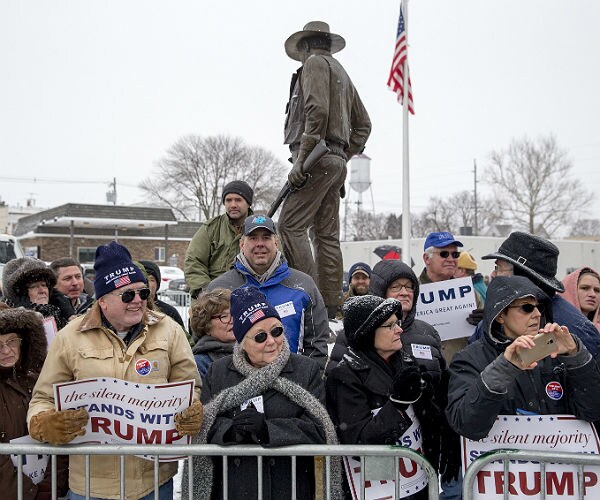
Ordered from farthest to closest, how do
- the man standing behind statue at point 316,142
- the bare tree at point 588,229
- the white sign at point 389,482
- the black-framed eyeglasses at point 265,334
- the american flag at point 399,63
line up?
the bare tree at point 588,229
the american flag at point 399,63
the man standing behind statue at point 316,142
the black-framed eyeglasses at point 265,334
the white sign at point 389,482

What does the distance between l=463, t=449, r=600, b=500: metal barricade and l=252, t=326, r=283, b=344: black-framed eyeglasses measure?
3.56 feet

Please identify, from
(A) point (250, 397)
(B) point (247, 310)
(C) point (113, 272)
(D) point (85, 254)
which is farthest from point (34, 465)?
(D) point (85, 254)

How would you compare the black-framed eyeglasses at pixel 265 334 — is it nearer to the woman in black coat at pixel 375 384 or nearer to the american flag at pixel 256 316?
the american flag at pixel 256 316

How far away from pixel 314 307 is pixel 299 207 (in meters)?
1.69

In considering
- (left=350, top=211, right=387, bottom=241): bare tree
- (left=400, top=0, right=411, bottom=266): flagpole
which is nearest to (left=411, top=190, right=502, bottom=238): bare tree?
(left=350, top=211, right=387, bottom=241): bare tree

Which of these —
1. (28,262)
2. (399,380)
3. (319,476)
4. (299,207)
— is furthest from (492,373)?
(28,262)

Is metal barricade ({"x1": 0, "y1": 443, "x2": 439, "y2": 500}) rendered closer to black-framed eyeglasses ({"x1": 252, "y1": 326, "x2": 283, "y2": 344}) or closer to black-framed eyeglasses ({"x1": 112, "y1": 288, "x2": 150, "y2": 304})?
black-framed eyeglasses ({"x1": 252, "y1": 326, "x2": 283, "y2": 344})

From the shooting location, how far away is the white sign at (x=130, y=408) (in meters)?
2.77

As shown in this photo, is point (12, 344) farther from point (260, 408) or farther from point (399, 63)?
point (399, 63)

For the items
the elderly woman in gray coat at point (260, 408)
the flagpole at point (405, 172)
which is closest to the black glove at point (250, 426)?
the elderly woman in gray coat at point (260, 408)

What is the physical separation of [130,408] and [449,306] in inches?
97.9

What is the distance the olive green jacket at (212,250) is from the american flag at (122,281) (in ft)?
6.07

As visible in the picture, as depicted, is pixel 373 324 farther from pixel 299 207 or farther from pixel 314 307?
pixel 299 207

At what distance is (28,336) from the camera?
337cm
